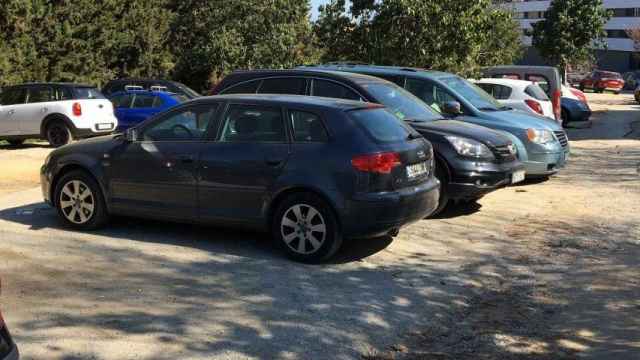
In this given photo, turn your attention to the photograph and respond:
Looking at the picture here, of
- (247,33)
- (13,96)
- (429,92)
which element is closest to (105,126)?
(13,96)

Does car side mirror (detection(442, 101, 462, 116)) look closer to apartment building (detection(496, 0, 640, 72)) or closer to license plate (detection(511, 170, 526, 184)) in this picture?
license plate (detection(511, 170, 526, 184))

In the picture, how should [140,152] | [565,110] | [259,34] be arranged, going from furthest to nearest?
[259,34]
[565,110]
[140,152]

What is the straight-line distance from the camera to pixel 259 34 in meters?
26.1

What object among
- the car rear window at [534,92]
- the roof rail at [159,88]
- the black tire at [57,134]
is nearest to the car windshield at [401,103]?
the car rear window at [534,92]

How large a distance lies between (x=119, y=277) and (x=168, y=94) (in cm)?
1161

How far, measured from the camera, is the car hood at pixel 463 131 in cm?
898

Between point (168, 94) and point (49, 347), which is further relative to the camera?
point (168, 94)

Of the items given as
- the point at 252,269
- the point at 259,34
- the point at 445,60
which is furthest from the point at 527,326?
the point at 259,34

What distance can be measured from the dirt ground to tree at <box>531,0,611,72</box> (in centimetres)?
2600

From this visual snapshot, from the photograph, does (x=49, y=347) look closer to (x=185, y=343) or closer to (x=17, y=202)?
(x=185, y=343)

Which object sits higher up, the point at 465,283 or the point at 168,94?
the point at 168,94

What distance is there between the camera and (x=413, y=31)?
20.0 m

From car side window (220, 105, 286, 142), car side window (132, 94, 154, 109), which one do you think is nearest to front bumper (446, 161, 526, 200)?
car side window (220, 105, 286, 142)

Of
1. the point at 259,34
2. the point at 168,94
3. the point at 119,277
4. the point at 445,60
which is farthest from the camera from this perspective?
the point at 259,34
